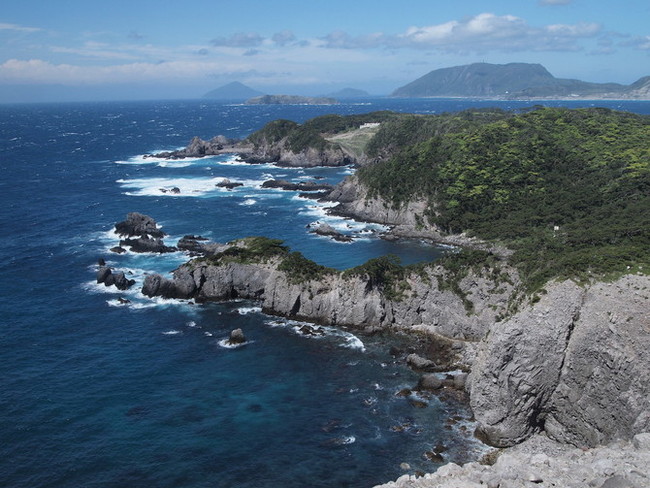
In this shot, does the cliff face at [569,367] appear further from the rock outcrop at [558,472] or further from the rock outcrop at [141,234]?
the rock outcrop at [141,234]

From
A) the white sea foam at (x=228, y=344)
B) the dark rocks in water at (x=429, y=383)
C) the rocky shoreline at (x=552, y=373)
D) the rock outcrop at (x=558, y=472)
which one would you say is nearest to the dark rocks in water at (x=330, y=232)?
the rocky shoreline at (x=552, y=373)

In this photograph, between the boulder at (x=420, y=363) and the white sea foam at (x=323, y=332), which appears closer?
the boulder at (x=420, y=363)

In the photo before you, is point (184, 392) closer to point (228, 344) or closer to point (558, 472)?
point (228, 344)

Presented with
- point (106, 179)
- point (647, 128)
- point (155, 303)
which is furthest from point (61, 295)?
point (647, 128)

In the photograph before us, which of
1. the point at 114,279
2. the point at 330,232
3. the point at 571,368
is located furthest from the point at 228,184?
the point at 571,368

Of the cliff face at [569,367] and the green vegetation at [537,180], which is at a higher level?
the green vegetation at [537,180]

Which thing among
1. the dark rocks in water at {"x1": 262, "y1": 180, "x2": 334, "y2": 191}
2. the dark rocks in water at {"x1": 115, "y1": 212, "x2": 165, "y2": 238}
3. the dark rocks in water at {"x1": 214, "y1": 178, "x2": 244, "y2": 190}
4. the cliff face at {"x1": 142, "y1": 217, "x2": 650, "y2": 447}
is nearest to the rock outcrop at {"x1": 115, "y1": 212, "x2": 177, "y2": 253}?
the dark rocks in water at {"x1": 115, "y1": 212, "x2": 165, "y2": 238}

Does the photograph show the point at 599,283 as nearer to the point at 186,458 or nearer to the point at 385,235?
the point at 186,458
